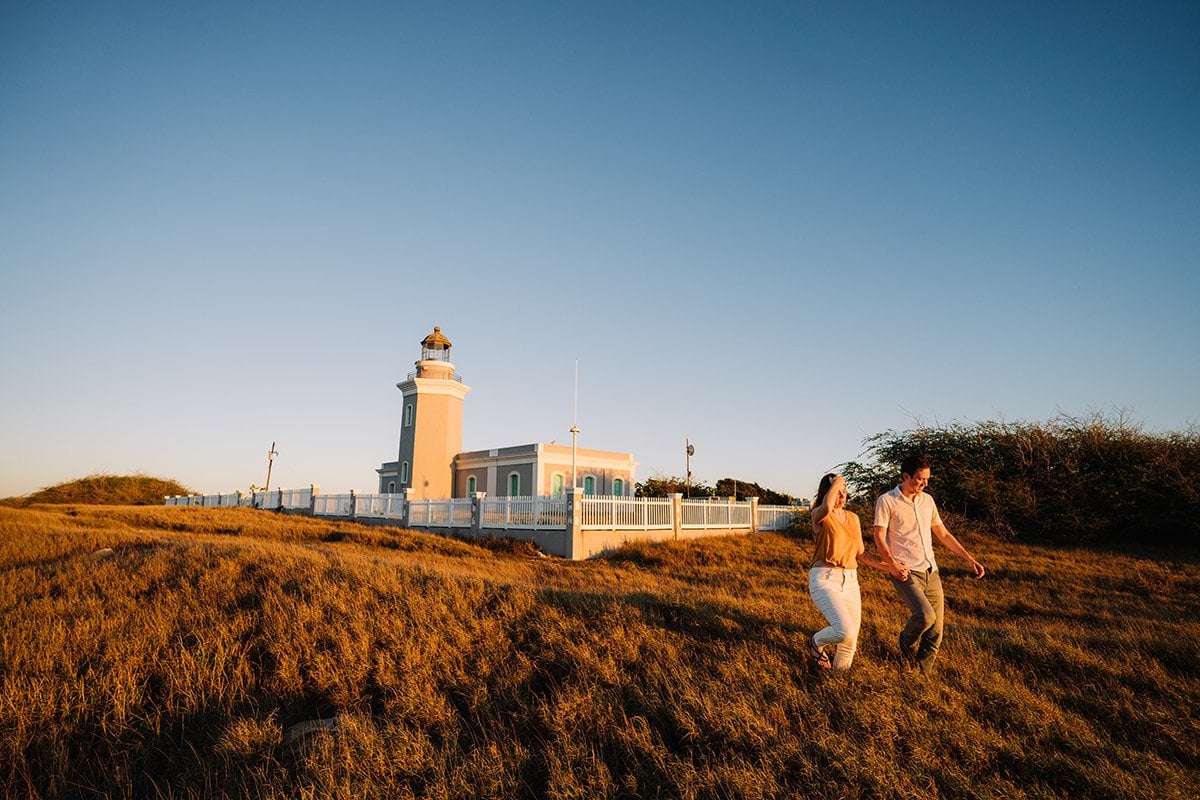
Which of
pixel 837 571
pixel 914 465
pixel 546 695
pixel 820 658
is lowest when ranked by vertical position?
pixel 546 695

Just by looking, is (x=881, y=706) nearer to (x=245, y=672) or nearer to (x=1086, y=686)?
(x=1086, y=686)

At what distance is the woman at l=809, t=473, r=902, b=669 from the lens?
4.74m

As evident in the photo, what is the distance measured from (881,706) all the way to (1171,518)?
17103 mm

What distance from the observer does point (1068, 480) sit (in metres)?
18.3

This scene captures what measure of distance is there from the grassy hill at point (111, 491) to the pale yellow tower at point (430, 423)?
90.4 ft

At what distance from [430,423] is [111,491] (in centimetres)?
3137

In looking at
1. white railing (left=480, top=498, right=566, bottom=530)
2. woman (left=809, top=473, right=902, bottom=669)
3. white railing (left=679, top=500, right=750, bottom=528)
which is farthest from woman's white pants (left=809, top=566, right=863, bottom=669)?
white railing (left=679, top=500, right=750, bottom=528)

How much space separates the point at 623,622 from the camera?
20.6 feet

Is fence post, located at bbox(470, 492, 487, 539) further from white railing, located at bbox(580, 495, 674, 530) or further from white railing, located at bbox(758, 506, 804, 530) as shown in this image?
white railing, located at bbox(758, 506, 804, 530)

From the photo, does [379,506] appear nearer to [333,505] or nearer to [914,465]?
[333,505]

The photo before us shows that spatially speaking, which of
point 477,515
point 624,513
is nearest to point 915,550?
point 624,513

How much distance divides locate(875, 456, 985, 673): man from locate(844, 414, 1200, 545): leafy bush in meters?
15.4

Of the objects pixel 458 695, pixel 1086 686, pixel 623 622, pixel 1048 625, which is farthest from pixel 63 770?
pixel 1048 625

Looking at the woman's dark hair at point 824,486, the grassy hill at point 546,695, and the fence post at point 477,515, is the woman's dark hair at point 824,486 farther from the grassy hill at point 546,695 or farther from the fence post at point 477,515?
the fence post at point 477,515
